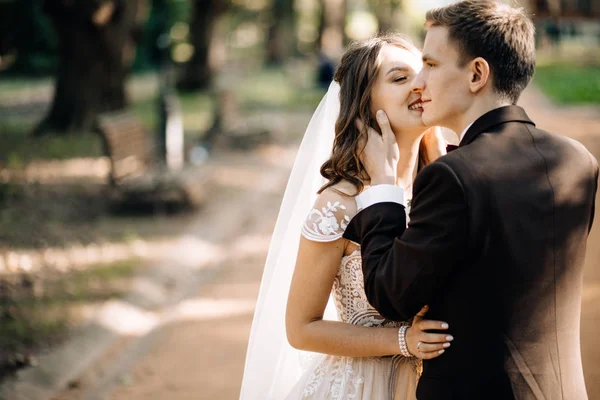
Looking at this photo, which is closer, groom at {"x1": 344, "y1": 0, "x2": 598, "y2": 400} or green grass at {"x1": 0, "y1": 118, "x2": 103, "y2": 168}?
groom at {"x1": 344, "y1": 0, "x2": 598, "y2": 400}

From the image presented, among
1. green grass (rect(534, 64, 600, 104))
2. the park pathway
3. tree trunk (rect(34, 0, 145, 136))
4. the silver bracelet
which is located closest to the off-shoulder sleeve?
the silver bracelet

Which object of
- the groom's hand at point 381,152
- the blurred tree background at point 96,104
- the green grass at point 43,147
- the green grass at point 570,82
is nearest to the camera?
the groom's hand at point 381,152

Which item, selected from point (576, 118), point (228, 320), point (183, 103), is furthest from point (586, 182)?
point (183, 103)

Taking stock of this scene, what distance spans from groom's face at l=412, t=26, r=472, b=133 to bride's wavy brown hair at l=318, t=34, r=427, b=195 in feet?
1.37

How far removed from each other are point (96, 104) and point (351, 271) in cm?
1308

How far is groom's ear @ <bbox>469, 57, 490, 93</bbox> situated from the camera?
2148 mm

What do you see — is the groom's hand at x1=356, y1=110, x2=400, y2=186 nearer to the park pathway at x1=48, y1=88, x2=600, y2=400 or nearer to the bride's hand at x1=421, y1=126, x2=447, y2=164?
the bride's hand at x1=421, y1=126, x2=447, y2=164

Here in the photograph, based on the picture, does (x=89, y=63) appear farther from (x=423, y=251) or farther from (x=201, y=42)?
(x=423, y=251)

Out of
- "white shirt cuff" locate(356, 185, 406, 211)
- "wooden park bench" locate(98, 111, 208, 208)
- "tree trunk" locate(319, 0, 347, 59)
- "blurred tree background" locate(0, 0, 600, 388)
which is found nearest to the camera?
"white shirt cuff" locate(356, 185, 406, 211)

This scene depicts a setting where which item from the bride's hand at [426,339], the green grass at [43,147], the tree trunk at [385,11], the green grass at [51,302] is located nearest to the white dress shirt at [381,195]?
the bride's hand at [426,339]

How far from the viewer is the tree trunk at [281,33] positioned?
122 ft

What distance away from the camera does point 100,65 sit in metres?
14.5

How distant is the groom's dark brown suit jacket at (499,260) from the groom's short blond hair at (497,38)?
0.32ft

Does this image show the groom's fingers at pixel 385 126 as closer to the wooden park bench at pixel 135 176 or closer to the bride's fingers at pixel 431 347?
the bride's fingers at pixel 431 347
